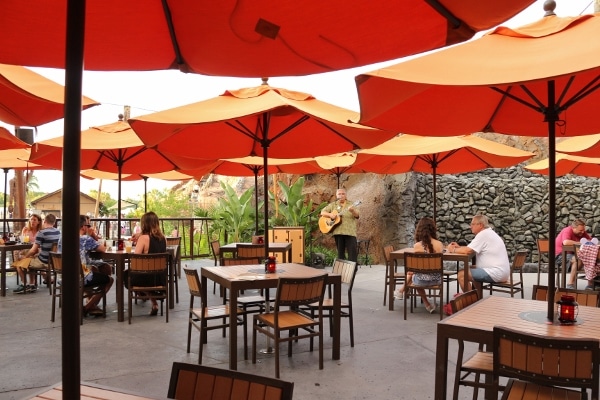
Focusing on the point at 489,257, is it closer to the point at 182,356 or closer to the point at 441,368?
the point at 441,368

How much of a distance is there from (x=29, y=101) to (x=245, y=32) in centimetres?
246

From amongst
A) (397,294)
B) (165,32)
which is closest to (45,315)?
(397,294)

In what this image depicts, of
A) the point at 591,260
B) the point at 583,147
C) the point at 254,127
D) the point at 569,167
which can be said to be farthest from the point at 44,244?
the point at 569,167

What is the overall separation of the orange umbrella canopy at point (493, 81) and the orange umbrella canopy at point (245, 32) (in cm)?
71

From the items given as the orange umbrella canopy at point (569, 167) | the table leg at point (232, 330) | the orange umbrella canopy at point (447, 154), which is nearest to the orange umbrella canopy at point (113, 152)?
the table leg at point (232, 330)

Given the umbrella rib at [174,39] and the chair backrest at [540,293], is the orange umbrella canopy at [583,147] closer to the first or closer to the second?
the chair backrest at [540,293]

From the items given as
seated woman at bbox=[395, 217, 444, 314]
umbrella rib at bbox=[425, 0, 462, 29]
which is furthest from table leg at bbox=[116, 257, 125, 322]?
umbrella rib at bbox=[425, 0, 462, 29]

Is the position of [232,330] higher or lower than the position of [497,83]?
lower

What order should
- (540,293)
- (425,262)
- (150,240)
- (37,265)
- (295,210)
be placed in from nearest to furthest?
(540,293), (425,262), (150,240), (37,265), (295,210)

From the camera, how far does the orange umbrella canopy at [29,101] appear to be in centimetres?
362

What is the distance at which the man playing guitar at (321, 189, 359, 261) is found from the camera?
430 inches

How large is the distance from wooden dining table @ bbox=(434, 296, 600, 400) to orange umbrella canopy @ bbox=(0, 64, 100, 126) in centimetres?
319

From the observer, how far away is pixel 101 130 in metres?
7.68

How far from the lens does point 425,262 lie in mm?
6699
